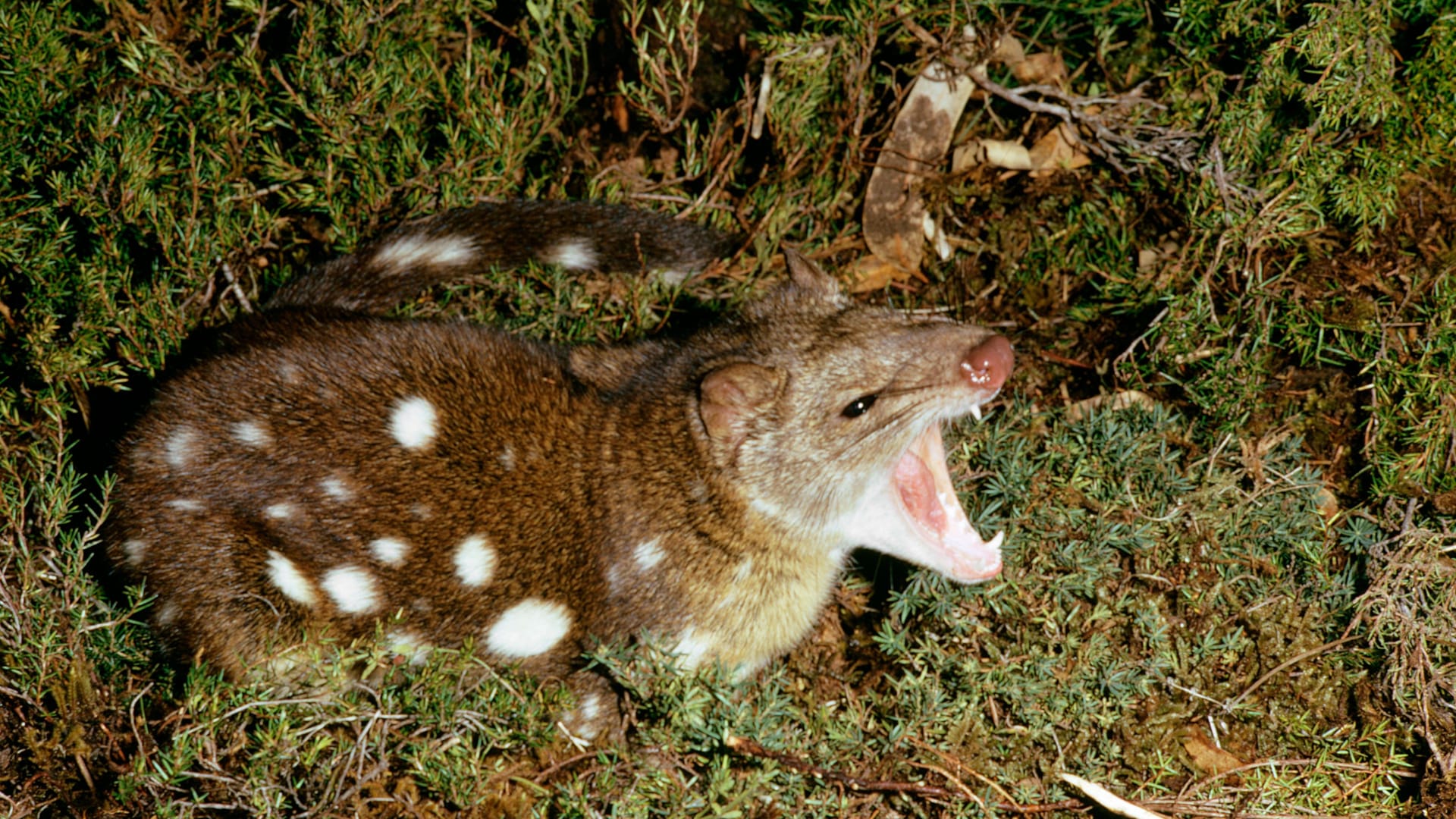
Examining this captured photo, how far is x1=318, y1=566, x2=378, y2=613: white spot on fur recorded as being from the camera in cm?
366

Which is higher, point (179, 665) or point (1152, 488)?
point (179, 665)

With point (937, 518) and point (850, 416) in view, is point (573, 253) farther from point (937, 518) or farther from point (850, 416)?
point (937, 518)

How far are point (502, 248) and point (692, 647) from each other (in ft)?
5.43

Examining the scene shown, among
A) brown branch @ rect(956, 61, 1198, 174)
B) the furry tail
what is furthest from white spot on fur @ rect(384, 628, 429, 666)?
brown branch @ rect(956, 61, 1198, 174)

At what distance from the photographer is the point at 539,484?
3842 mm

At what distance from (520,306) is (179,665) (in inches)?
70.6

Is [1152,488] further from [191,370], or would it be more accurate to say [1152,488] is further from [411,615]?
[191,370]

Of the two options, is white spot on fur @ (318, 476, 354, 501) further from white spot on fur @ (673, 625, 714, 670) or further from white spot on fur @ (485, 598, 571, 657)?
white spot on fur @ (673, 625, 714, 670)

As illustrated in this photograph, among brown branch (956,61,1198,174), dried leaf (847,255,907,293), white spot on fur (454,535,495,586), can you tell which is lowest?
dried leaf (847,255,907,293)

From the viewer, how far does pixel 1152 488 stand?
422 cm

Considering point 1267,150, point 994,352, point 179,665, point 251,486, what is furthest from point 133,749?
point 1267,150

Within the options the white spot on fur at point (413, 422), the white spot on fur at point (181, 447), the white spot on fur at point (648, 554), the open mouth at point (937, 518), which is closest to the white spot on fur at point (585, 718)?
the white spot on fur at point (648, 554)

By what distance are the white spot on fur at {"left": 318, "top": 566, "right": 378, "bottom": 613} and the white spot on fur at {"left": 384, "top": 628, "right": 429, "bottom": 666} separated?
0.38 ft

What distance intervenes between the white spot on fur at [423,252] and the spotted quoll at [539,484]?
15.3 inches
